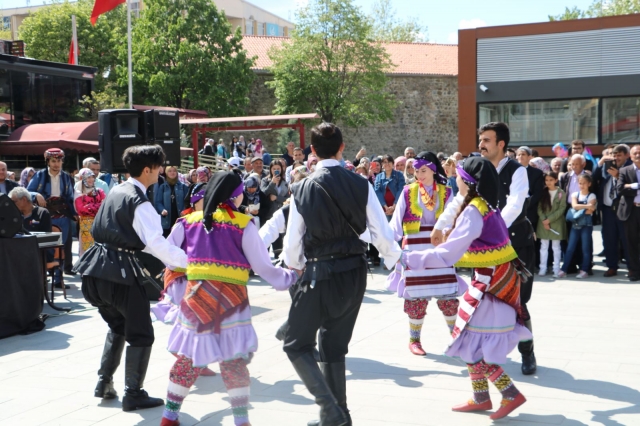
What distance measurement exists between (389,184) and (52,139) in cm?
A: 1650

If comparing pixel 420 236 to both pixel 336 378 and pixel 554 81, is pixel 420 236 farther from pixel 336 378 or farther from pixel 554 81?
pixel 554 81

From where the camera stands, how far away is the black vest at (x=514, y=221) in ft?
20.0

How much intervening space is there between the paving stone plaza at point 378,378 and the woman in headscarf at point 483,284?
0.86 ft

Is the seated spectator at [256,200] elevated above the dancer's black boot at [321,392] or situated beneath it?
elevated above

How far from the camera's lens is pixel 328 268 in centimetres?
445

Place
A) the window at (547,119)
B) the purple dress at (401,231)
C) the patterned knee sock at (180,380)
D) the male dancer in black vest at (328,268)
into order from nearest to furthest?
the male dancer in black vest at (328,268) → the patterned knee sock at (180,380) → the purple dress at (401,231) → the window at (547,119)

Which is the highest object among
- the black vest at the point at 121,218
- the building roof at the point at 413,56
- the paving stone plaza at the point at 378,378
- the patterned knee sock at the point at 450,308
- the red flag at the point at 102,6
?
the building roof at the point at 413,56

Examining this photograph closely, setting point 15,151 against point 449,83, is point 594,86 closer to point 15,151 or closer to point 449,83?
point 449,83

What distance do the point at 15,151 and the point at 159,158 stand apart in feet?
75.7

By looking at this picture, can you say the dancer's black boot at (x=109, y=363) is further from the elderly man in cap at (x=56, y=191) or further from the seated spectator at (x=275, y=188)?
the seated spectator at (x=275, y=188)

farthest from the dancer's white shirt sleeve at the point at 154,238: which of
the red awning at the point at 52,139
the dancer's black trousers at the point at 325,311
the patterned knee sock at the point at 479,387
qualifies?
the red awning at the point at 52,139

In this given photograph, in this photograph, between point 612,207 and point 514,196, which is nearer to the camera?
point 514,196

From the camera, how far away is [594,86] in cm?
2738

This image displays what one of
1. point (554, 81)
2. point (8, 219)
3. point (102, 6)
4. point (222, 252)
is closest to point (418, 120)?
point (554, 81)
